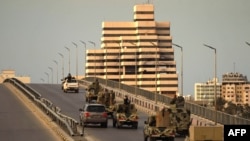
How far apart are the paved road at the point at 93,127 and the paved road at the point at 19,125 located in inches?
135

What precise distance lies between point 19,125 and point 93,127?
591 centimetres

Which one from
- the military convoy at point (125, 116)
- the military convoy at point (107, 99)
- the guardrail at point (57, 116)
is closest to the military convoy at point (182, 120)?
the guardrail at point (57, 116)

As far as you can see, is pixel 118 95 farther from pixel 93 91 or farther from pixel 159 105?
pixel 159 105

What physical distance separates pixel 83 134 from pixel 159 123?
736cm

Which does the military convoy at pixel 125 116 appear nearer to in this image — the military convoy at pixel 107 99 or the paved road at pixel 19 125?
the paved road at pixel 19 125

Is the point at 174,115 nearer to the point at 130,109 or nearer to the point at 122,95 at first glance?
the point at 130,109

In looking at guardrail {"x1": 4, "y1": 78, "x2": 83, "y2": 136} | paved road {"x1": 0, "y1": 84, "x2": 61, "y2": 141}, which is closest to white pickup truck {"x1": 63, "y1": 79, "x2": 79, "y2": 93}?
guardrail {"x1": 4, "y1": 78, "x2": 83, "y2": 136}

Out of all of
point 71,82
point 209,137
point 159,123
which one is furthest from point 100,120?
point 71,82

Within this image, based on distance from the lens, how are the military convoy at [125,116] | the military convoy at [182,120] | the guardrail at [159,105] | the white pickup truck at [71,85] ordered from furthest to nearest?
the white pickup truck at [71,85], the military convoy at [125,116], the guardrail at [159,105], the military convoy at [182,120]

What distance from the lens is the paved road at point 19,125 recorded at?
59.4 metres

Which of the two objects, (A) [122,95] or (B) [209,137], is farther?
(A) [122,95]

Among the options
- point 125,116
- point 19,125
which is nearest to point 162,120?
point 125,116

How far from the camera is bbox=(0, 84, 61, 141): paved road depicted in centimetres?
5938

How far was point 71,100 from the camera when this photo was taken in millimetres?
110312
